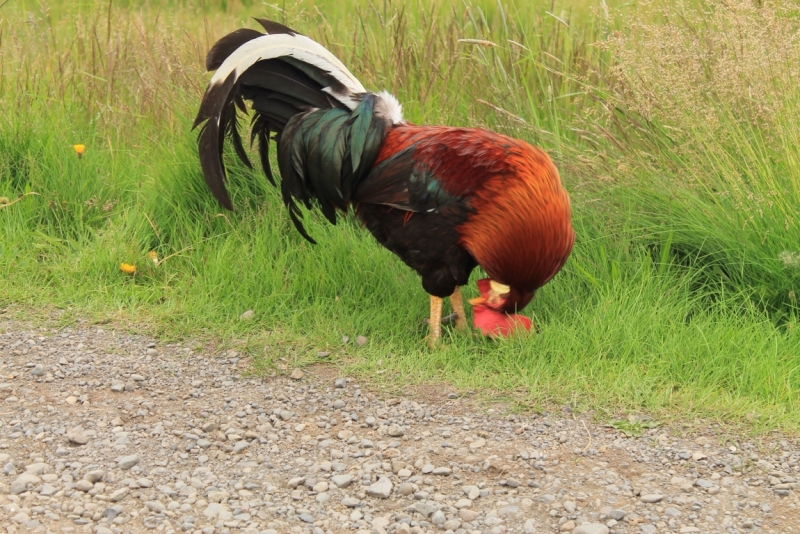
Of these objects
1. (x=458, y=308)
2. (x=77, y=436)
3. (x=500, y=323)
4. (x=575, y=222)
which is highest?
(x=575, y=222)

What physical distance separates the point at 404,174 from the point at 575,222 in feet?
4.07

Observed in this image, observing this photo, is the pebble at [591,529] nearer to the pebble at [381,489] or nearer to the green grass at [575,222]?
the pebble at [381,489]

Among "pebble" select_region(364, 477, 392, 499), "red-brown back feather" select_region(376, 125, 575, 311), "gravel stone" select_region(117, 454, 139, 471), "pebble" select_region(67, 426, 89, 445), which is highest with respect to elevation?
"red-brown back feather" select_region(376, 125, 575, 311)

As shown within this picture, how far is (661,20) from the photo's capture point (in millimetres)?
6238

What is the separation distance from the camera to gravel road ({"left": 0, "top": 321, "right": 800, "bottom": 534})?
2855mm

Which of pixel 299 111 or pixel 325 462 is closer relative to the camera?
pixel 325 462

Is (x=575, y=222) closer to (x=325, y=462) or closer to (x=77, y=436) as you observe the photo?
(x=325, y=462)

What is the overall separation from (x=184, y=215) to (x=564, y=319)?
2.40 metres

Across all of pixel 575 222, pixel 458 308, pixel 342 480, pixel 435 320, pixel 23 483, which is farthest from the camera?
pixel 575 222

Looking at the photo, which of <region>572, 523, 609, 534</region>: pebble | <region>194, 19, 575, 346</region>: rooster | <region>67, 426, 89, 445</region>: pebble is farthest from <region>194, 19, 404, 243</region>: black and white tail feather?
<region>572, 523, 609, 534</region>: pebble

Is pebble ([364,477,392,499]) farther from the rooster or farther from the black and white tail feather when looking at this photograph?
the black and white tail feather

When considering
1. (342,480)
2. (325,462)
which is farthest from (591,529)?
(325,462)

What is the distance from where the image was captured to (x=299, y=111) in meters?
4.32

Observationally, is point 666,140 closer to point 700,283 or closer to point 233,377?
point 700,283
